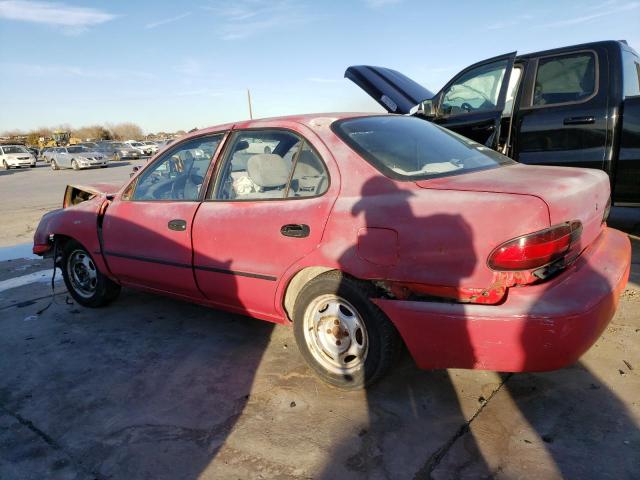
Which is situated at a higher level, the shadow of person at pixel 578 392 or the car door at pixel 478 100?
the car door at pixel 478 100

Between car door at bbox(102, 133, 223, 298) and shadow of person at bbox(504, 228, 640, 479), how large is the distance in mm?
2166

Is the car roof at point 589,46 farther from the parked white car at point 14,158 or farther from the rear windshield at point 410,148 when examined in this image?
the parked white car at point 14,158

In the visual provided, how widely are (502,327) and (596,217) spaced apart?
36.9 inches

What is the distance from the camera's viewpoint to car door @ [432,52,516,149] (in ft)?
16.1

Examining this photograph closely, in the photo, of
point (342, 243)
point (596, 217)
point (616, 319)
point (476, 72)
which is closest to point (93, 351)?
point (342, 243)

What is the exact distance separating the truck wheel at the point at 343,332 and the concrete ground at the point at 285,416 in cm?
14

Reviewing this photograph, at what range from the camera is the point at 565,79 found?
15.7ft

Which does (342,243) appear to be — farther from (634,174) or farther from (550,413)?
(634,174)

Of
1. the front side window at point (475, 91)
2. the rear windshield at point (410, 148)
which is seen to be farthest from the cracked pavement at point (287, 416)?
the front side window at point (475, 91)

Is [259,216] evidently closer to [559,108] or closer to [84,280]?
[84,280]

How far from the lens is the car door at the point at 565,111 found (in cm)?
447

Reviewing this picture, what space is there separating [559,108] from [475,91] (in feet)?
3.20

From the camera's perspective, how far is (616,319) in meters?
3.35

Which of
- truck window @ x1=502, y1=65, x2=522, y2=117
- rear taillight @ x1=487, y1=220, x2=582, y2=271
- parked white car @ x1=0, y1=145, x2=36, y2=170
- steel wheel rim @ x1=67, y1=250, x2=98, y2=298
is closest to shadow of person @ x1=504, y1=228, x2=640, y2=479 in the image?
rear taillight @ x1=487, y1=220, x2=582, y2=271
